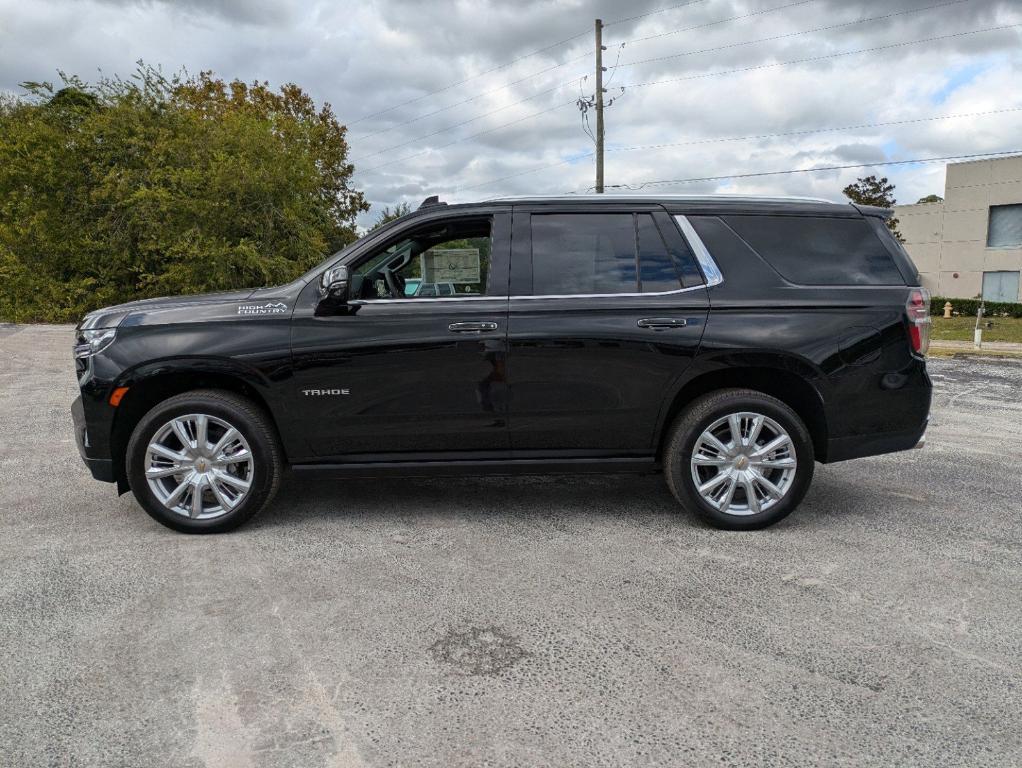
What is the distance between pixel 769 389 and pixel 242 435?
3.12m

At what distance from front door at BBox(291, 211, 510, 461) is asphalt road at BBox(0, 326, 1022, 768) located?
1.85ft

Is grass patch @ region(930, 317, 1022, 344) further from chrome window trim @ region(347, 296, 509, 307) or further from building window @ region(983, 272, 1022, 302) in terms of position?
chrome window trim @ region(347, 296, 509, 307)

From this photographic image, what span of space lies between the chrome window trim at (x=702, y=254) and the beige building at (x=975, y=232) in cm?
3633

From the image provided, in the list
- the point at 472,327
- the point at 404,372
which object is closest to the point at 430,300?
the point at 472,327

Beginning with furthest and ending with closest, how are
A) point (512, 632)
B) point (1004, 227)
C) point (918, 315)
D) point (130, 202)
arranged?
point (1004, 227), point (130, 202), point (918, 315), point (512, 632)

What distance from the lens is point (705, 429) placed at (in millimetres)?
4398

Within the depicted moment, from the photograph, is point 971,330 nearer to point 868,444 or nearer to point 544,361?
point 868,444

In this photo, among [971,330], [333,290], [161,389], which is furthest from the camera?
[971,330]

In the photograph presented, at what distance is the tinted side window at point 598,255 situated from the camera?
445 cm

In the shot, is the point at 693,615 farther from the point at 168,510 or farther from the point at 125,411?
the point at 125,411

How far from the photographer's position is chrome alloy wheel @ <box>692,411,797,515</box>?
440 centimetres

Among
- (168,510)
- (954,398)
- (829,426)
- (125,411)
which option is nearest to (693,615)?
(829,426)

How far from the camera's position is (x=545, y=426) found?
4.43m

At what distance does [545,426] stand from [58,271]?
2202 centimetres
